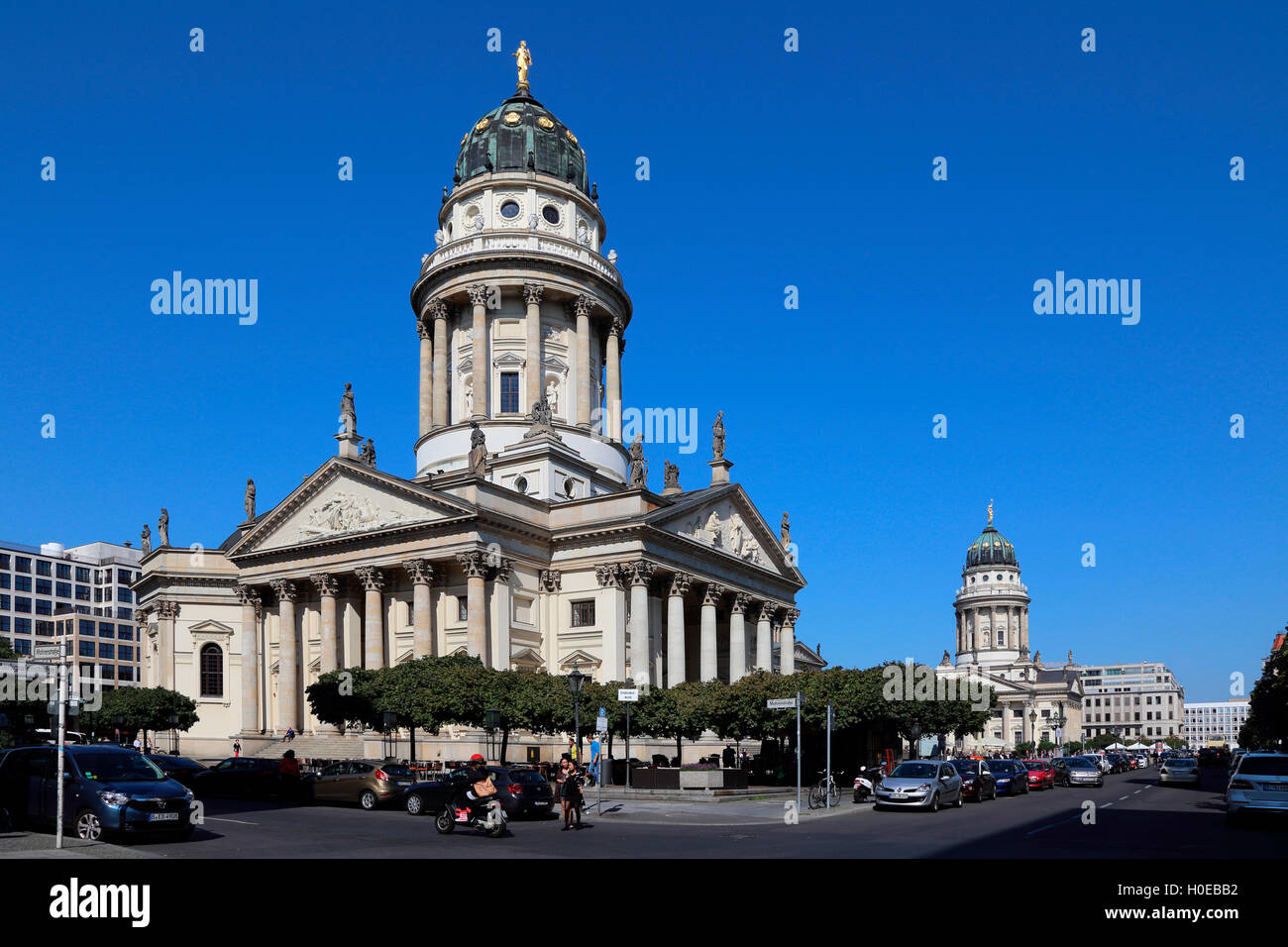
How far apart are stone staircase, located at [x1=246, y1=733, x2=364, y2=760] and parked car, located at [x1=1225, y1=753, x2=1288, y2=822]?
39683 mm

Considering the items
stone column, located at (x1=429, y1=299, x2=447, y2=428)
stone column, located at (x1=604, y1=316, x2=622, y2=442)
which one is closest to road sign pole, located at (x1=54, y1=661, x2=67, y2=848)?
stone column, located at (x1=429, y1=299, x2=447, y2=428)

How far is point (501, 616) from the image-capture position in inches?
2151

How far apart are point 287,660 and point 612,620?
62.7 feet

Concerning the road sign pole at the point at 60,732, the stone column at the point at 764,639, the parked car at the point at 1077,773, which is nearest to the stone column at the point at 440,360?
the stone column at the point at 764,639

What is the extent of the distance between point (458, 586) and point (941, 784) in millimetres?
29292

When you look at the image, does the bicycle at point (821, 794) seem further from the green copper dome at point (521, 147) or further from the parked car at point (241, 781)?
the green copper dome at point (521, 147)

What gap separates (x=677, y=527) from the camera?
197 feet

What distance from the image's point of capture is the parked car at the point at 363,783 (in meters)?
32.9

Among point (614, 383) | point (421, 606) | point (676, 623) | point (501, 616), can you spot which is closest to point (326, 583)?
point (421, 606)

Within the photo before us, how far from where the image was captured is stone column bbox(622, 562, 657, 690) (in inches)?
2212

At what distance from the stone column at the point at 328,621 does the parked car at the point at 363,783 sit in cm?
2554
